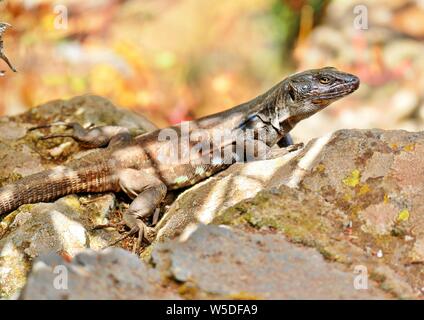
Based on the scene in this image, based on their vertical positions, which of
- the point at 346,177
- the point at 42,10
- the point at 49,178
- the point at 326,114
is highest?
the point at 42,10

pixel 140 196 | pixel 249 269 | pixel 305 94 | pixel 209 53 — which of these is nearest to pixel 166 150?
pixel 140 196

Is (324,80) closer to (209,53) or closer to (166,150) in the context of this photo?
(166,150)

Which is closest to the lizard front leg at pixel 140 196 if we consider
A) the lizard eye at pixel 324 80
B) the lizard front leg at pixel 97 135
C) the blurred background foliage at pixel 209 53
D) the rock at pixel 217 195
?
the rock at pixel 217 195

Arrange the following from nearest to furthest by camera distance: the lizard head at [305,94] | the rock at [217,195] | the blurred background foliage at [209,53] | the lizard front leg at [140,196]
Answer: the rock at [217,195] → the lizard front leg at [140,196] → the lizard head at [305,94] → the blurred background foliage at [209,53]

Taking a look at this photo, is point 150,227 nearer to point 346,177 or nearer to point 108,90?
point 346,177

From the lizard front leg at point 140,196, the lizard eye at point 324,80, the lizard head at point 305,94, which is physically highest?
the lizard eye at point 324,80

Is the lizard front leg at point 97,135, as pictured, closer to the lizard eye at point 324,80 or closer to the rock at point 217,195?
the rock at point 217,195

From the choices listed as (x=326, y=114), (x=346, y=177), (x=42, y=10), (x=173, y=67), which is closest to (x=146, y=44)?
(x=173, y=67)
